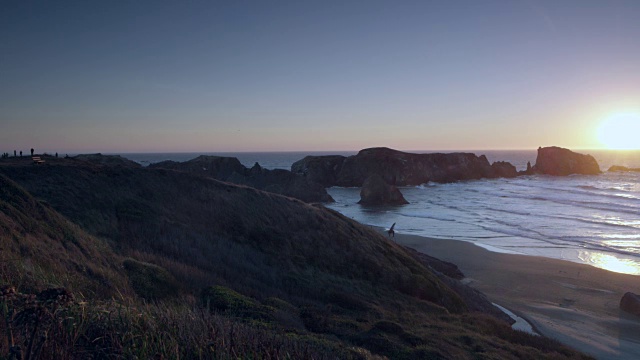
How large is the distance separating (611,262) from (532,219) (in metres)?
15.9

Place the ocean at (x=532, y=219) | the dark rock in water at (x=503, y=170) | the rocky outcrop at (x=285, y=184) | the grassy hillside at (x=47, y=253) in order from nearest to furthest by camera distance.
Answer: the grassy hillside at (x=47, y=253) → the ocean at (x=532, y=219) → the rocky outcrop at (x=285, y=184) → the dark rock in water at (x=503, y=170)

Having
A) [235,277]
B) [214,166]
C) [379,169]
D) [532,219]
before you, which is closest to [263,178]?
[214,166]

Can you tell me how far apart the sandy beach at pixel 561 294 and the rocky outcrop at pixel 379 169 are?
49.4 meters

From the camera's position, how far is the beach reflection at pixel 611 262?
83.1 feet

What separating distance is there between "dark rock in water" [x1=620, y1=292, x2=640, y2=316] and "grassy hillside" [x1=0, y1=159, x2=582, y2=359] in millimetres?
8202

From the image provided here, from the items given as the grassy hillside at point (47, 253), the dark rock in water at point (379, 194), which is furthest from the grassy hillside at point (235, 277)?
the dark rock in water at point (379, 194)

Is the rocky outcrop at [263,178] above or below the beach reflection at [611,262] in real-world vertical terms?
above

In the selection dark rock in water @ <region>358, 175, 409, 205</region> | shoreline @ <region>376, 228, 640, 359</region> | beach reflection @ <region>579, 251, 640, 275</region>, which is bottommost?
shoreline @ <region>376, 228, 640, 359</region>

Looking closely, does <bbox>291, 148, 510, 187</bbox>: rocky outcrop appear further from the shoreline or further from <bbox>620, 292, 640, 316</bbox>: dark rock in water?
<bbox>620, 292, 640, 316</bbox>: dark rock in water

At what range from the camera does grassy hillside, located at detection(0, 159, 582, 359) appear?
14.9ft

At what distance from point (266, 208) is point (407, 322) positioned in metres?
10.4

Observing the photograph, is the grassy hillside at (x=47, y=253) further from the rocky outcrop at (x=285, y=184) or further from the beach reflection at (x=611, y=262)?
the rocky outcrop at (x=285, y=184)

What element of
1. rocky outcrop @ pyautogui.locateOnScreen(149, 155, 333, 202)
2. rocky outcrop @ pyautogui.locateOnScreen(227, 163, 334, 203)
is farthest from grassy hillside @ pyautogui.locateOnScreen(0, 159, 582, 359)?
rocky outcrop @ pyautogui.locateOnScreen(227, 163, 334, 203)

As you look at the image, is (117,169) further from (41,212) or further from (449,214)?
(449,214)
